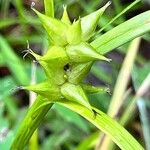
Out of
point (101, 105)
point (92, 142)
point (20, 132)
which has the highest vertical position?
point (101, 105)

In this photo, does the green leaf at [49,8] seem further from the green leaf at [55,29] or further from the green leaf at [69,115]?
the green leaf at [69,115]

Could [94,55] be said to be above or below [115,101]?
below

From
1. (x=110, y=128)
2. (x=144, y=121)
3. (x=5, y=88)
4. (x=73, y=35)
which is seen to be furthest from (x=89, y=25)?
(x=144, y=121)

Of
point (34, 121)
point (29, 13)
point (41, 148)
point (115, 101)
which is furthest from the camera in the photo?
point (29, 13)

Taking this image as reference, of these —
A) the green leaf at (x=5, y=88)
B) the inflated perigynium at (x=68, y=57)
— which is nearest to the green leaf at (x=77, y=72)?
the inflated perigynium at (x=68, y=57)

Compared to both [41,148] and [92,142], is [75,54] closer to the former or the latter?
[92,142]

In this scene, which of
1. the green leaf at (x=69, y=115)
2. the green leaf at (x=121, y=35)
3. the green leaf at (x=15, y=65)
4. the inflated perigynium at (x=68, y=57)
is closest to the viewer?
the inflated perigynium at (x=68, y=57)

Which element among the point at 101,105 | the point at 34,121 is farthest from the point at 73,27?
the point at 101,105

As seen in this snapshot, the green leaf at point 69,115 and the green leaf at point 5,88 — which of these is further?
the green leaf at point 69,115
